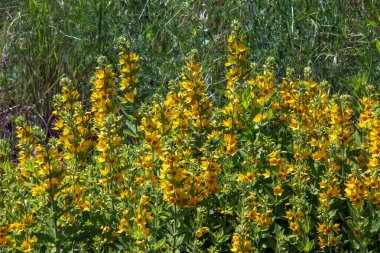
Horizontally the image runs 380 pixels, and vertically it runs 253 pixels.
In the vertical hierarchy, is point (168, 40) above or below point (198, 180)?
below

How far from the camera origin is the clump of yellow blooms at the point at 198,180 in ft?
9.55

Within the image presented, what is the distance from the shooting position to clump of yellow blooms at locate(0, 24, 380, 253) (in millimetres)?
2912

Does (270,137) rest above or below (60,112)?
below

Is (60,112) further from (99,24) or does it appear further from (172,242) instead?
(99,24)

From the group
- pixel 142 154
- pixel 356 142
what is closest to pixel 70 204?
pixel 142 154

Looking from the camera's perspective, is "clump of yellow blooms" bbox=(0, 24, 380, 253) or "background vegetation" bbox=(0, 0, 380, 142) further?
"background vegetation" bbox=(0, 0, 380, 142)

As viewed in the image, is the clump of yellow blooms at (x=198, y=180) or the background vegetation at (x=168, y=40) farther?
the background vegetation at (x=168, y=40)

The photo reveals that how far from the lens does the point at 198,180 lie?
9.85 ft

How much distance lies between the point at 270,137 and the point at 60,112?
932mm

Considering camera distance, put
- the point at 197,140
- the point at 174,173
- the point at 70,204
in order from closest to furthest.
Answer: the point at 174,173
the point at 70,204
the point at 197,140

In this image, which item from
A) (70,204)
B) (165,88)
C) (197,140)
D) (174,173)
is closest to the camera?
(174,173)

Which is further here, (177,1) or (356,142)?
(177,1)

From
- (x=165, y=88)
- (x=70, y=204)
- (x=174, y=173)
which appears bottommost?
(x=165, y=88)

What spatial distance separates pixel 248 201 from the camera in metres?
2.96
